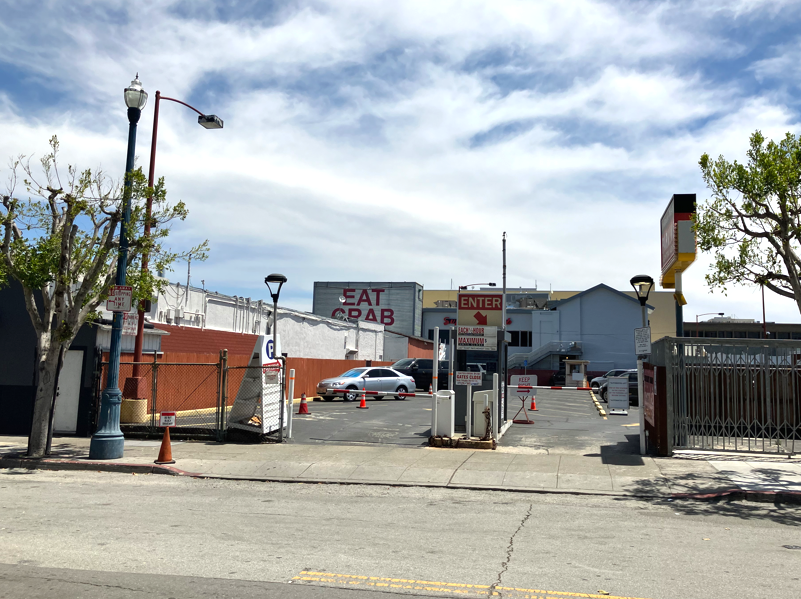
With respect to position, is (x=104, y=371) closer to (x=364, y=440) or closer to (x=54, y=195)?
(x=54, y=195)

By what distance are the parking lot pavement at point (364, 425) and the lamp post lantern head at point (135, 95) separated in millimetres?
8057

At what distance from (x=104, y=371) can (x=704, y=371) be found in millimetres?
13697

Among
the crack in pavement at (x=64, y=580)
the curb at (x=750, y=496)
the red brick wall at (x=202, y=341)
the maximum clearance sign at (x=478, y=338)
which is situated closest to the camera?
the crack in pavement at (x=64, y=580)

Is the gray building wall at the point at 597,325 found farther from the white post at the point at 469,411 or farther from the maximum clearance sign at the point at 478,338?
the white post at the point at 469,411

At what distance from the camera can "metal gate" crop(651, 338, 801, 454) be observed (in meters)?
13.0

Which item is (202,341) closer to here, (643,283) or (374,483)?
(374,483)

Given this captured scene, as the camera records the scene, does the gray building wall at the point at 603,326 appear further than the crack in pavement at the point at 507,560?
Yes

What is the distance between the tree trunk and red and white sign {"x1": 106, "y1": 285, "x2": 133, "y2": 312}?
4.41ft

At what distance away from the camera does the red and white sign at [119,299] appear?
12.9 metres

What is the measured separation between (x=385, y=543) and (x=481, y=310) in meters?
8.88

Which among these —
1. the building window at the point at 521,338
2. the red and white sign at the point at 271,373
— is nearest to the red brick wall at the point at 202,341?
the red and white sign at the point at 271,373

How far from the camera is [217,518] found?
855 centimetres

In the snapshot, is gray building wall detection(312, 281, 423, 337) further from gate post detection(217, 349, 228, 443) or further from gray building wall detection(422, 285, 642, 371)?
gate post detection(217, 349, 228, 443)

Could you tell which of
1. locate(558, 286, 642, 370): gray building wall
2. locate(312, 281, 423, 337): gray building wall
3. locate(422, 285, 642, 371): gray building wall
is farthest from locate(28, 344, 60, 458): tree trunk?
locate(312, 281, 423, 337): gray building wall
